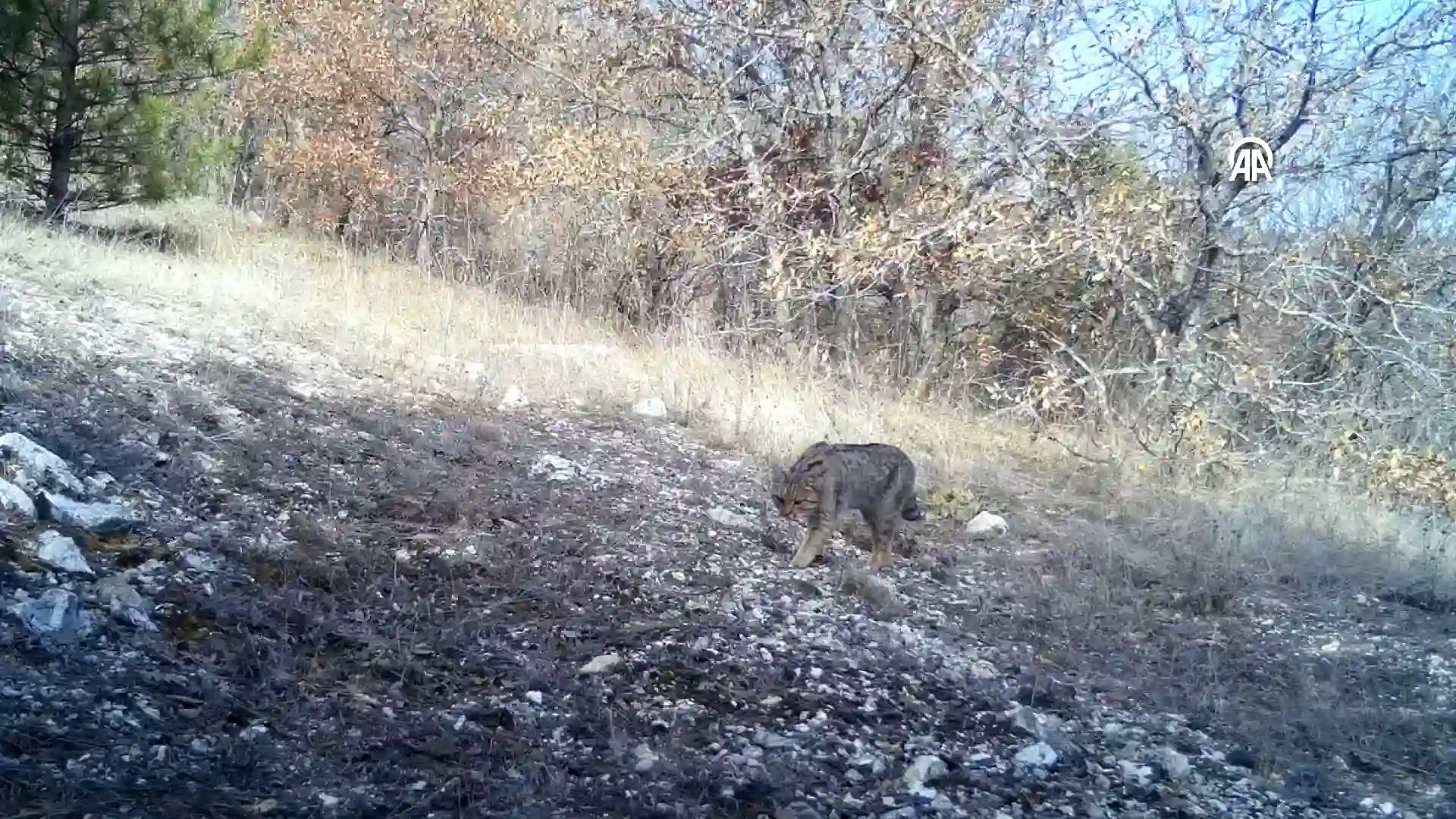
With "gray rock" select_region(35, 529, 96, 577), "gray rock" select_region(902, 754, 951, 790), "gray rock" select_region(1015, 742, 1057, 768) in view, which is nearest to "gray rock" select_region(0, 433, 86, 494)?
"gray rock" select_region(35, 529, 96, 577)

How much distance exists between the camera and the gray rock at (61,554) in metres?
4.05

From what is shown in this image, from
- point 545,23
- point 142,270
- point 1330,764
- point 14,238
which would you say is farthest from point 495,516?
point 545,23

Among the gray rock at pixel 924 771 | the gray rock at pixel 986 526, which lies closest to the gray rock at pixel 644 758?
the gray rock at pixel 924 771

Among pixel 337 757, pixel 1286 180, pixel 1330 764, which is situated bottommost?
pixel 337 757

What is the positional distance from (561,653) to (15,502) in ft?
6.64

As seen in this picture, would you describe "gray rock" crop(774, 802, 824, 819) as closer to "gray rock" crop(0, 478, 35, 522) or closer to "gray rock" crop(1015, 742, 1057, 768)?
"gray rock" crop(1015, 742, 1057, 768)

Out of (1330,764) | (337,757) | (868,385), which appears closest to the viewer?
(337,757)

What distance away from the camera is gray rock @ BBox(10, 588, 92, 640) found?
3680mm

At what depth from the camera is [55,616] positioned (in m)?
3.73

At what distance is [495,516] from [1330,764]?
3.38 m

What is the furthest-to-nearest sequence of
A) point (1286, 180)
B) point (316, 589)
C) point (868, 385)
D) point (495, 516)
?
point (868, 385) → point (1286, 180) → point (495, 516) → point (316, 589)

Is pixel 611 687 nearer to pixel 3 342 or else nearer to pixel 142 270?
pixel 3 342

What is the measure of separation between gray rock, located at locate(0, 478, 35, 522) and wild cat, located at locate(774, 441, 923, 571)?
2.93 meters

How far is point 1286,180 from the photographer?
8.50 meters
